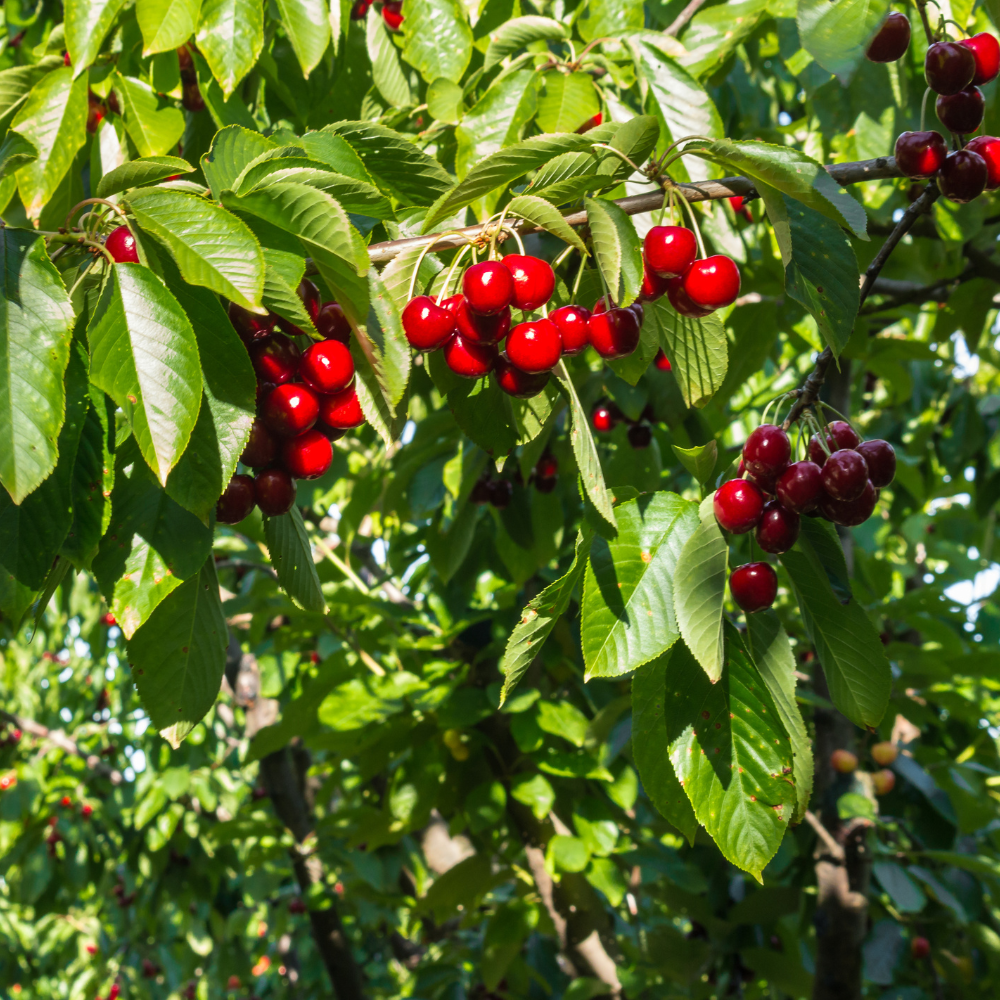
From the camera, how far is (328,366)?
985mm

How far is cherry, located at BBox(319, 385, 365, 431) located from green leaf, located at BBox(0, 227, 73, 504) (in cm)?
29

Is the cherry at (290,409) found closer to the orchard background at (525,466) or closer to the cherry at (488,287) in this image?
the orchard background at (525,466)

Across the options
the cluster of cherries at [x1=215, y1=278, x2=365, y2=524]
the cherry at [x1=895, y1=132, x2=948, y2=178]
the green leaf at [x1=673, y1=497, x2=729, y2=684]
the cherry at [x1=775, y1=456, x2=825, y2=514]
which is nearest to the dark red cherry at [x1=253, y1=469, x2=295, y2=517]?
the cluster of cherries at [x1=215, y1=278, x2=365, y2=524]

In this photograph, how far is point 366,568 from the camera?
13.6ft

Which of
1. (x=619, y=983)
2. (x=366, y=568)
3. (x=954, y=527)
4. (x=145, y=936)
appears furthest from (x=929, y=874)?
(x=145, y=936)

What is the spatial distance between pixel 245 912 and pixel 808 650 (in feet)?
13.0

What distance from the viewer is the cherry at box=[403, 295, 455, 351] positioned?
1.00 meters

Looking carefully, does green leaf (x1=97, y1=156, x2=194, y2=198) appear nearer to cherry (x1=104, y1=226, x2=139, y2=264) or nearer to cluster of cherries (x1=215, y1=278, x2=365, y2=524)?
cherry (x1=104, y1=226, x2=139, y2=264)

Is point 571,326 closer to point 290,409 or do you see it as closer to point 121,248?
point 290,409

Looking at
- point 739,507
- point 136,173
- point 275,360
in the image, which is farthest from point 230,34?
point 739,507

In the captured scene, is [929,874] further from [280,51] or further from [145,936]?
[145,936]

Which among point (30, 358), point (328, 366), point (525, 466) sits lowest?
point (525, 466)

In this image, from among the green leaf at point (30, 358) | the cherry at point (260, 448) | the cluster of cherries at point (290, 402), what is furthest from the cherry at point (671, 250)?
the green leaf at point (30, 358)

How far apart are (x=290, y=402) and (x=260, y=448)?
0.07 meters
